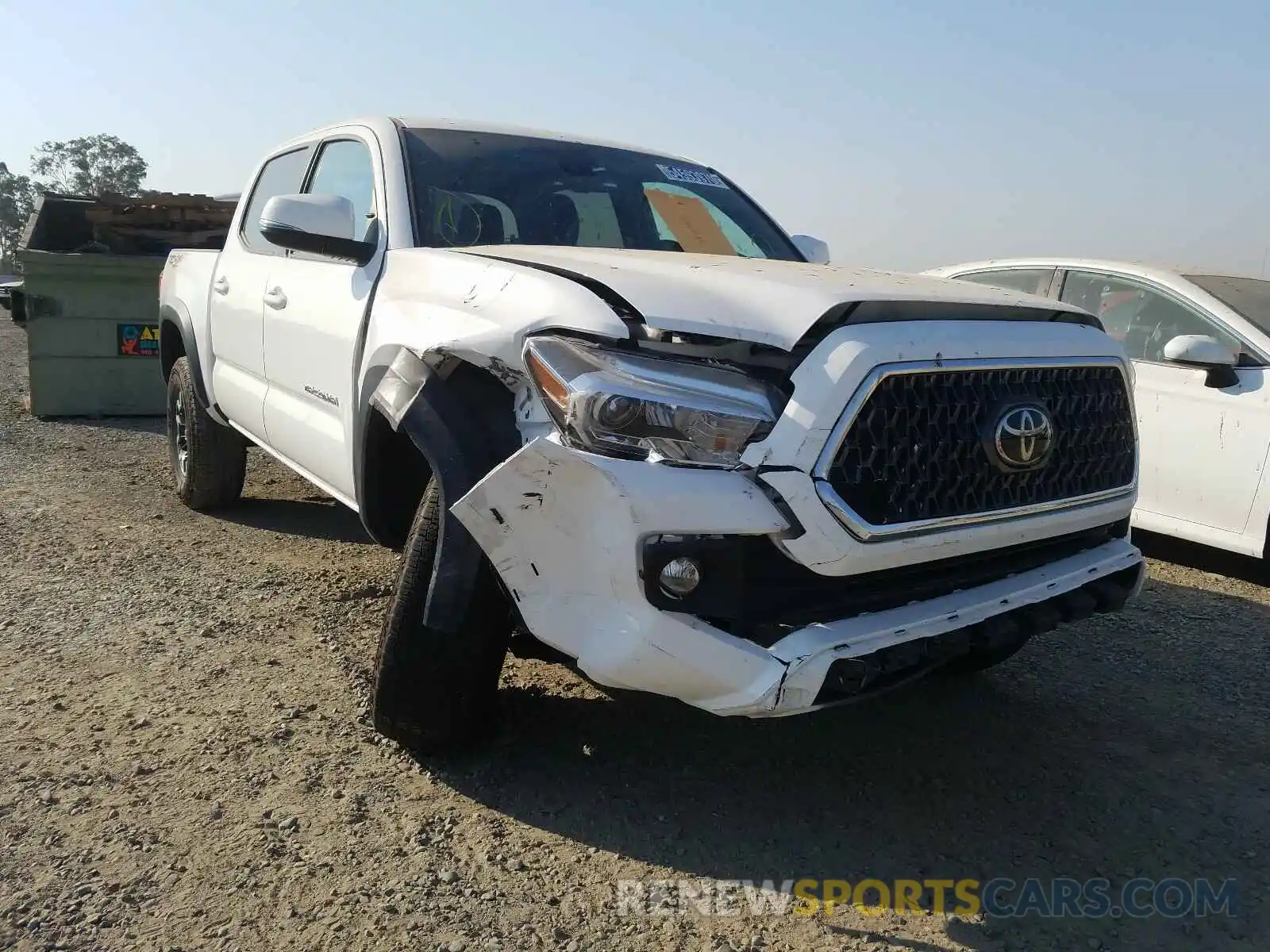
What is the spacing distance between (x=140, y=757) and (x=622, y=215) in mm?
2315

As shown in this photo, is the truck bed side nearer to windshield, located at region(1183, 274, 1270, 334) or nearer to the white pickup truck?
the white pickup truck

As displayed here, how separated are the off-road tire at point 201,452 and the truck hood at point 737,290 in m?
2.82

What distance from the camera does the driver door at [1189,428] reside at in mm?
4629

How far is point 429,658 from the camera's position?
2.53 meters

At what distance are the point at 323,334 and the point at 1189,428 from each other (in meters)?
3.92

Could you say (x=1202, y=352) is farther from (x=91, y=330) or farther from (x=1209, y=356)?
(x=91, y=330)

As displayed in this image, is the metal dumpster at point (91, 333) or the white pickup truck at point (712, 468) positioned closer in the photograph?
the white pickup truck at point (712, 468)

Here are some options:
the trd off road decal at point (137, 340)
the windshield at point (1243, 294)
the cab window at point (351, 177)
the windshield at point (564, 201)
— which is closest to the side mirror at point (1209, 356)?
the windshield at point (1243, 294)

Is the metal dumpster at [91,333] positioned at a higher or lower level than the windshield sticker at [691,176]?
lower

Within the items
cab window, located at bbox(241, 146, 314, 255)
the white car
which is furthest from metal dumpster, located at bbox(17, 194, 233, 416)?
the white car

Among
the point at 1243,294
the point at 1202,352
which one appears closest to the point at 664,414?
the point at 1202,352

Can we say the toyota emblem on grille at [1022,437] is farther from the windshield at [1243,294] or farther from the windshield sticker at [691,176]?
the windshield at [1243,294]

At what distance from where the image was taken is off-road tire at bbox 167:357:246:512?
5102mm

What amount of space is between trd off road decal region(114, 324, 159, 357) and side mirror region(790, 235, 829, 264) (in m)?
5.91
